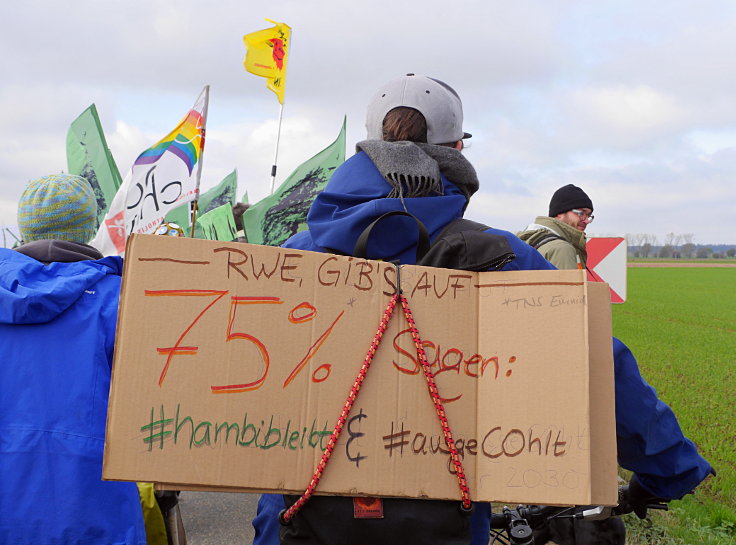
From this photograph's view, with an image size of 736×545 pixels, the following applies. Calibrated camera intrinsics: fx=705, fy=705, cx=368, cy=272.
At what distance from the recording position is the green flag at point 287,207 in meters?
8.17

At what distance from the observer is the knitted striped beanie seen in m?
2.47

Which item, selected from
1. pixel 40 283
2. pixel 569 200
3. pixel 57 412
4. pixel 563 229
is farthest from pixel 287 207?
Result: pixel 57 412

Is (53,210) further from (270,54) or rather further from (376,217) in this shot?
(270,54)

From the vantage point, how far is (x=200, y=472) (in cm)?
137

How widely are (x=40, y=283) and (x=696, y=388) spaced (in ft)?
32.2

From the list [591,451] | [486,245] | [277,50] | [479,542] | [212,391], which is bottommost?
[479,542]

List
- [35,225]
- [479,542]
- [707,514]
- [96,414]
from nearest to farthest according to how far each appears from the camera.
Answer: [479,542] < [96,414] < [35,225] < [707,514]

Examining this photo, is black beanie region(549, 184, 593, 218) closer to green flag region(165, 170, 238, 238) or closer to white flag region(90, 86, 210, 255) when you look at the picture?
white flag region(90, 86, 210, 255)

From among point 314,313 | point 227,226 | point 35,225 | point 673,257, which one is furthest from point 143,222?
point 673,257

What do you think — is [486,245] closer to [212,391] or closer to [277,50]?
[212,391]

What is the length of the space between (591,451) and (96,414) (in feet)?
4.35

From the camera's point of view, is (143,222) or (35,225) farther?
(143,222)

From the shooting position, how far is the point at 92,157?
950 centimetres

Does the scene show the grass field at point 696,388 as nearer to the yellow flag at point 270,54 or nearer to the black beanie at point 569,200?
the black beanie at point 569,200
